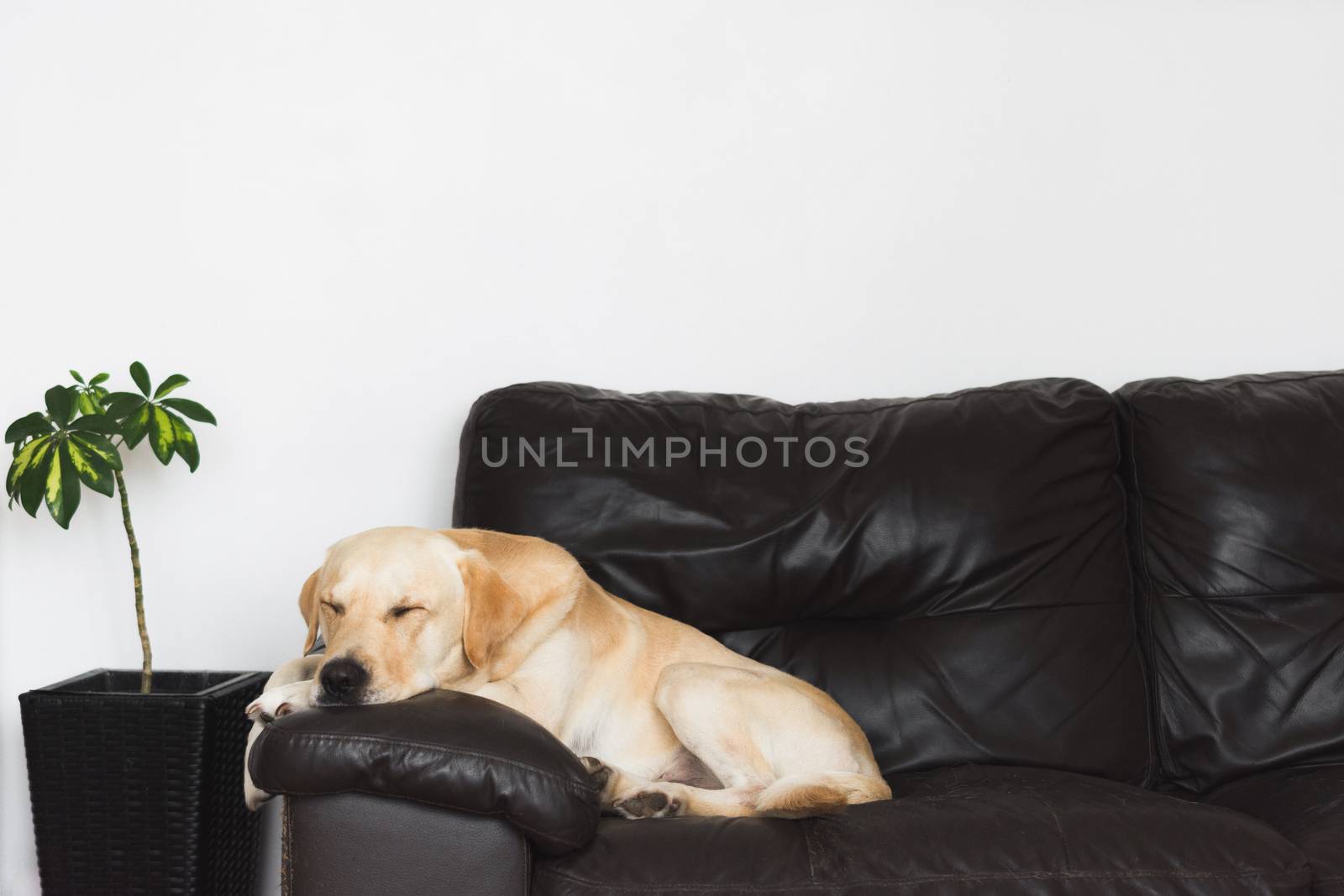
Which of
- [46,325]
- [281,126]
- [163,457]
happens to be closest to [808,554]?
[163,457]

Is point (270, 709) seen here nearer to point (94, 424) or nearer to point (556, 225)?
point (94, 424)

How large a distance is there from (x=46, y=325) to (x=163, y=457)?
2.24 ft

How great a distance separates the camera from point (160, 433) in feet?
7.91

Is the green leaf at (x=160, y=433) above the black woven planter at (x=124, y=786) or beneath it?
above

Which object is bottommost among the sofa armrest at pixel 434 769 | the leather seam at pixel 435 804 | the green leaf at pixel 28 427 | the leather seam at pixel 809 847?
the leather seam at pixel 809 847

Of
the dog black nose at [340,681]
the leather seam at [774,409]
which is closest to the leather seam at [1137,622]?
the leather seam at [774,409]

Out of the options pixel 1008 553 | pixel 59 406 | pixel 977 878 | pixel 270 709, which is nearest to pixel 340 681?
pixel 270 709

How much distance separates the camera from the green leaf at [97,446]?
92.1 inches

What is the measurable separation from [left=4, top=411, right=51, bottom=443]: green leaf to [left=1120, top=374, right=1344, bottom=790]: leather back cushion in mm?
2460

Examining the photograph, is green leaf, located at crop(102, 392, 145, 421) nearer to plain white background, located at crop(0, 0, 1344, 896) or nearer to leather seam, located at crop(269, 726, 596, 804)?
plain white background, located at crop(0, 0, 1344, 896)

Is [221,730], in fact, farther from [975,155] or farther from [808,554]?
[975,155]

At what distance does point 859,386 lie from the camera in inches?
117

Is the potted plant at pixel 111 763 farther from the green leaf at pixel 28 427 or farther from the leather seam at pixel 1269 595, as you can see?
the leather seam at pixel 1269 595

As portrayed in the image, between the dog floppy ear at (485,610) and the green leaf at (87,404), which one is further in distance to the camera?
the green leaf at (87,404)
